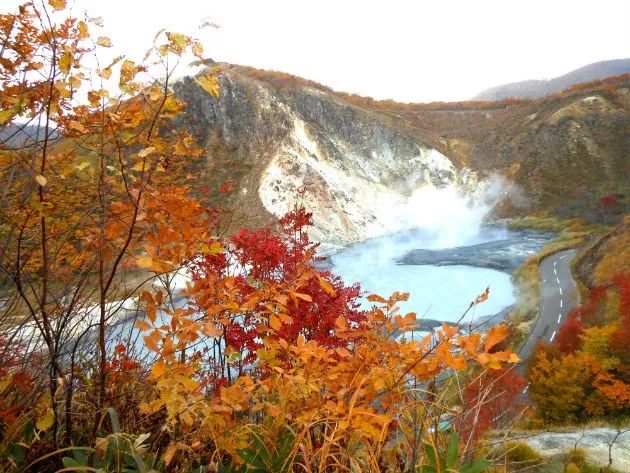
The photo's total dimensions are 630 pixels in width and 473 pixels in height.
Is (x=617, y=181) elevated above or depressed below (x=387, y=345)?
below

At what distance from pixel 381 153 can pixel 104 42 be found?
206 feet

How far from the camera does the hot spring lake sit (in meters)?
27.9

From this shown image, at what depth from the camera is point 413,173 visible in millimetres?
62500

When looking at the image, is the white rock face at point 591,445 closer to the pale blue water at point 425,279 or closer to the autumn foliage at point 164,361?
the autumn foliage at point 164,361

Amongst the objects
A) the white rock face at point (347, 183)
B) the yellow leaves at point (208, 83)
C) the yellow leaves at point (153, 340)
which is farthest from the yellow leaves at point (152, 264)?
the white rock face at point (347, 183)

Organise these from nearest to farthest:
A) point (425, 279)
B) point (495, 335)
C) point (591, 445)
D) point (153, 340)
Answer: point (153, 340)
point (495, 335)
point (591, 445)
point (425, 279)

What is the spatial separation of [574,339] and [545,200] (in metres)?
45.8

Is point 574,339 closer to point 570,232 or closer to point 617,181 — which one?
point 570,232

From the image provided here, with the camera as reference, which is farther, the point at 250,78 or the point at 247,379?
the point at 250,78

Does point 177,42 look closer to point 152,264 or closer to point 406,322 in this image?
point 152,264

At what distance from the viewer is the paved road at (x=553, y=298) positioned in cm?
2185

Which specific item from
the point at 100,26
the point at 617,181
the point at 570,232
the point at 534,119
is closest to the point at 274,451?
the point at 100,26

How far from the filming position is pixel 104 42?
6.60 feet

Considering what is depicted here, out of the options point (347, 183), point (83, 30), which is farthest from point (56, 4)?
point (347, 183)
